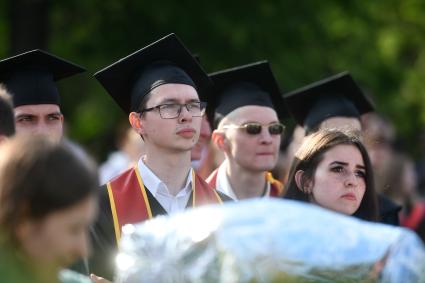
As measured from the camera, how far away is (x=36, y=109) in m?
6.52

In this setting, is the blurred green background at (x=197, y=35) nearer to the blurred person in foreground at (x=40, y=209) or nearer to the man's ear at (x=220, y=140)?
the man's ear at (x=220, y=140)

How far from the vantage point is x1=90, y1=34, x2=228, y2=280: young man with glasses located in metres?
5.95

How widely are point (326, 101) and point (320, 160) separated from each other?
230cm

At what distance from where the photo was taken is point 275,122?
24.7 feet

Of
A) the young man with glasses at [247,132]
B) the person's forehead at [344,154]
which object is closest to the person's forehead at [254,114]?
the young man with glasses at [247,132]

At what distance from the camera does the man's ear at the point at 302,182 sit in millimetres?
Result: 6496

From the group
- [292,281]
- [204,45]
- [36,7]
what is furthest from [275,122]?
[36,7]

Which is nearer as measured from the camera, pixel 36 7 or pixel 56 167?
pixel 56 167

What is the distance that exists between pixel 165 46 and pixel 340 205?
53.0 inches

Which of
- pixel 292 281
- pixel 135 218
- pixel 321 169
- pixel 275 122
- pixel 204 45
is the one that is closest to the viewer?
Result: pixel 292 281

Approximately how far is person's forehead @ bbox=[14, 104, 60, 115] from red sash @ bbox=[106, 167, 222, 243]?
65 cm

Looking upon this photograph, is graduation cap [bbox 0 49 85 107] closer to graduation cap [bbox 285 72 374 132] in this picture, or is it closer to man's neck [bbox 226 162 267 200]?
man's neck [bbox 226 162 267 200]

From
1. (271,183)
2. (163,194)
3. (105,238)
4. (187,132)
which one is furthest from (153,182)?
(271,183)

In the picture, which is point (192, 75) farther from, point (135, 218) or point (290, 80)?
point (290, 80)
